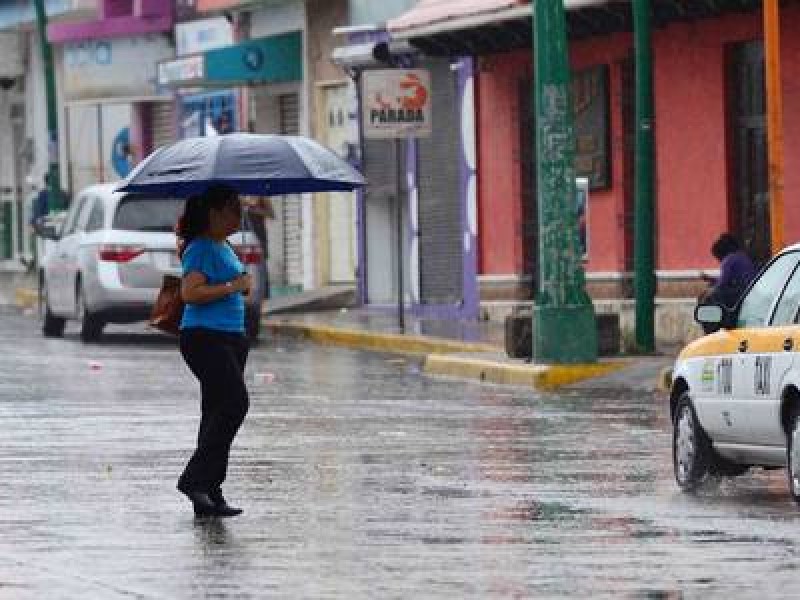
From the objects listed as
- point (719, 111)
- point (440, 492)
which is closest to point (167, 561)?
point (440, 492)

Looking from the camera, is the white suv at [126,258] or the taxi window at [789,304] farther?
the white suv at [126,258]

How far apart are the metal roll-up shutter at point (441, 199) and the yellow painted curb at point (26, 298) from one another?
28.2 feet

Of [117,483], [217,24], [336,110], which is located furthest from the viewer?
[217,24]

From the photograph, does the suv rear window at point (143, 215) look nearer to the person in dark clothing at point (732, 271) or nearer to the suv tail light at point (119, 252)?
the suv tail light at point (119, 252)

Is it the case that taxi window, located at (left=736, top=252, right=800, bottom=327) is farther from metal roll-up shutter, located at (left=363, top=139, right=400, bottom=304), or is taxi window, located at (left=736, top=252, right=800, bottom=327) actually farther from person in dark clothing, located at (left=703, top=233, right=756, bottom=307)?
metal roll-up shutter, located at (left=363, top=139, right=400, bottom=304)

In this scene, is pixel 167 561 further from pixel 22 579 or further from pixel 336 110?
pixel 336 110

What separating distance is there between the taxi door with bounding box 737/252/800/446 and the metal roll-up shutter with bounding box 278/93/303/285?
92.8ft

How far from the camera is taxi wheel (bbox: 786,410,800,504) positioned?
14969 millimetres

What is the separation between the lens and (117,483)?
16.5 meters

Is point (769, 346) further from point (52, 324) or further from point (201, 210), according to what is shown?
point (52, 324)

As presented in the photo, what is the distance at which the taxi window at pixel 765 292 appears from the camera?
15930 millimetres

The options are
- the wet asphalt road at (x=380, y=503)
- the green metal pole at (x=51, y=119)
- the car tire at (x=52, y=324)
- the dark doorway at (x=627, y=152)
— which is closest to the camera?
the wet asphalt road at (x=380, y=503)

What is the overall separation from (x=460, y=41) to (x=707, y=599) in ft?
82.0

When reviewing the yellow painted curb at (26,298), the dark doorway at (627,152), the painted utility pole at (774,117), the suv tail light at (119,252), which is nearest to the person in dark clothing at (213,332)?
the painted utility pole at (774,117)
